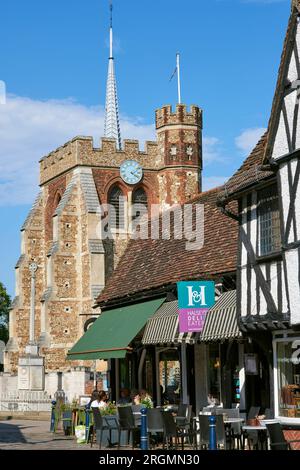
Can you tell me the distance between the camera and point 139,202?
59.8 meters

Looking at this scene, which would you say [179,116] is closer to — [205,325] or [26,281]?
[26,281]

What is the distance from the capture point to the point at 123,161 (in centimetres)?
5900

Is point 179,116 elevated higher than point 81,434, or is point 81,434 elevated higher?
point 179,116

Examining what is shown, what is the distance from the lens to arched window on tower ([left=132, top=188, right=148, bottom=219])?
59.3 meters

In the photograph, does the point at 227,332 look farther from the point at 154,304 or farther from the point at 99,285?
the point at 99,285

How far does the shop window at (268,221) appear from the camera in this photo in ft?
64.6

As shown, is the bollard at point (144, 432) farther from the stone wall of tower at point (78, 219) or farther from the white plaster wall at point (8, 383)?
the stone wall of tower at point (78, 219)

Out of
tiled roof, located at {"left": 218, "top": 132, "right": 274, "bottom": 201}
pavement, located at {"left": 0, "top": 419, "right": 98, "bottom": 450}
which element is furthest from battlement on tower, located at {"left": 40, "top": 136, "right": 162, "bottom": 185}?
tiled roof, located at {"left": 218, "top": 132, "right": 274, "bottom": 201}

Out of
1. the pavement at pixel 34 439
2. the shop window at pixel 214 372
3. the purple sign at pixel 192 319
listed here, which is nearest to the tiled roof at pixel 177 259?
the purple sign at pixel 192 319

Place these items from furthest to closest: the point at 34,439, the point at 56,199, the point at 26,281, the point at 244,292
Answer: the point at 26,281
the point at 56,199
the point at 34,439
the point at 244,292

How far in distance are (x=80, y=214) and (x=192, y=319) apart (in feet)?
116

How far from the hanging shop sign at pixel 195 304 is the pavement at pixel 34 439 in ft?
11.3

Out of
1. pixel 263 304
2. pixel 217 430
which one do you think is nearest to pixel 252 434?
pixel 217 430
